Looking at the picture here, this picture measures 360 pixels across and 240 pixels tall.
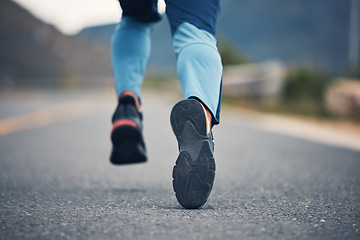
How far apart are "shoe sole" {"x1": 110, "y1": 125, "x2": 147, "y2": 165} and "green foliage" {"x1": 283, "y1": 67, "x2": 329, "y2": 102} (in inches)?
436

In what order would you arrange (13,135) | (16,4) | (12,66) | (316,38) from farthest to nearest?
(316,38) → (16,4) → (12,66) → (13,135)

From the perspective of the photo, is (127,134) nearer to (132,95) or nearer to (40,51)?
(132,95)

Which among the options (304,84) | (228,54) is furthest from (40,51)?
(304,84)

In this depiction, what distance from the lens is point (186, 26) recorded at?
1.39 m

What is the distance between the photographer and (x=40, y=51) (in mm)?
37938

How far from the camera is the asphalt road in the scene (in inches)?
40.8

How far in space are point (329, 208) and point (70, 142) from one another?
2656mm

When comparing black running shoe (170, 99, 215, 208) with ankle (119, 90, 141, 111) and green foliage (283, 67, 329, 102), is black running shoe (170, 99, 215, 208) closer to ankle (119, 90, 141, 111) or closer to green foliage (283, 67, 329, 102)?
ankle (119, 90, 141, 111)

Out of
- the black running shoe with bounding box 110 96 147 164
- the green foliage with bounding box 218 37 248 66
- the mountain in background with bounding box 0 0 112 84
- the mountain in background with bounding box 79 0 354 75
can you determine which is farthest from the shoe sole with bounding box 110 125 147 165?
the mountain in background with bounding box 79 0 354 75

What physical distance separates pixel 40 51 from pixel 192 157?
131ft

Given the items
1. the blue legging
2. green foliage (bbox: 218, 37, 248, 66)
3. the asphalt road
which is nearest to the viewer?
the asphalt road

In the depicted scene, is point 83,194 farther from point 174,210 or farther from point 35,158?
point 35,158

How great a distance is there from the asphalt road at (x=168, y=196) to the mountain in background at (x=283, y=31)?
75935 millimetres

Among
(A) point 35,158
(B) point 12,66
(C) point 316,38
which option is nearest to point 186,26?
(A) point 35,158
